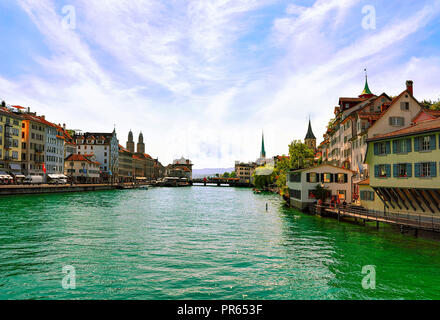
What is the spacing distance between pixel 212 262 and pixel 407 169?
24.3 meters

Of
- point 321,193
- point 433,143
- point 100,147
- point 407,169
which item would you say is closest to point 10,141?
point 100,147

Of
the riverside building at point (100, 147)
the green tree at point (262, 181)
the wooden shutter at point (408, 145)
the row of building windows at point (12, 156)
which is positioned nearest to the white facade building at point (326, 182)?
the wooden shutter at point (408, 145)

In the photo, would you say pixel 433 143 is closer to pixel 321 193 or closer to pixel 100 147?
pixel 321 193

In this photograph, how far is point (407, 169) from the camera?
35.0 metres

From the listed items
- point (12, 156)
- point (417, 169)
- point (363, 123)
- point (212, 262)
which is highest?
point (363, 123)

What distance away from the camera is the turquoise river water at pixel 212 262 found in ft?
61.0

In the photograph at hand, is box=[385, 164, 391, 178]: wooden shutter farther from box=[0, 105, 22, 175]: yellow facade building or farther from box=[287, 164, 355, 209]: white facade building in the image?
box=[0, 105, 22, 175]: yellow facade building

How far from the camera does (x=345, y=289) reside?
63.1 feet

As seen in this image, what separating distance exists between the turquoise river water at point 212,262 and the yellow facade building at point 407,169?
438cm

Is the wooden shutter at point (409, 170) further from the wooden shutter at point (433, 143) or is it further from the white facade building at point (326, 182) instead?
the white facade building at point (326, 182)

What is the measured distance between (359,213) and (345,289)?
24.1 meters

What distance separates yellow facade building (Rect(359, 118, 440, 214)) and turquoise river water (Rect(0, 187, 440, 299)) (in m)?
4.38

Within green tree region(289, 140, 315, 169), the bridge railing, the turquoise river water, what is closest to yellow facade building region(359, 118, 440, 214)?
the bridge railing
